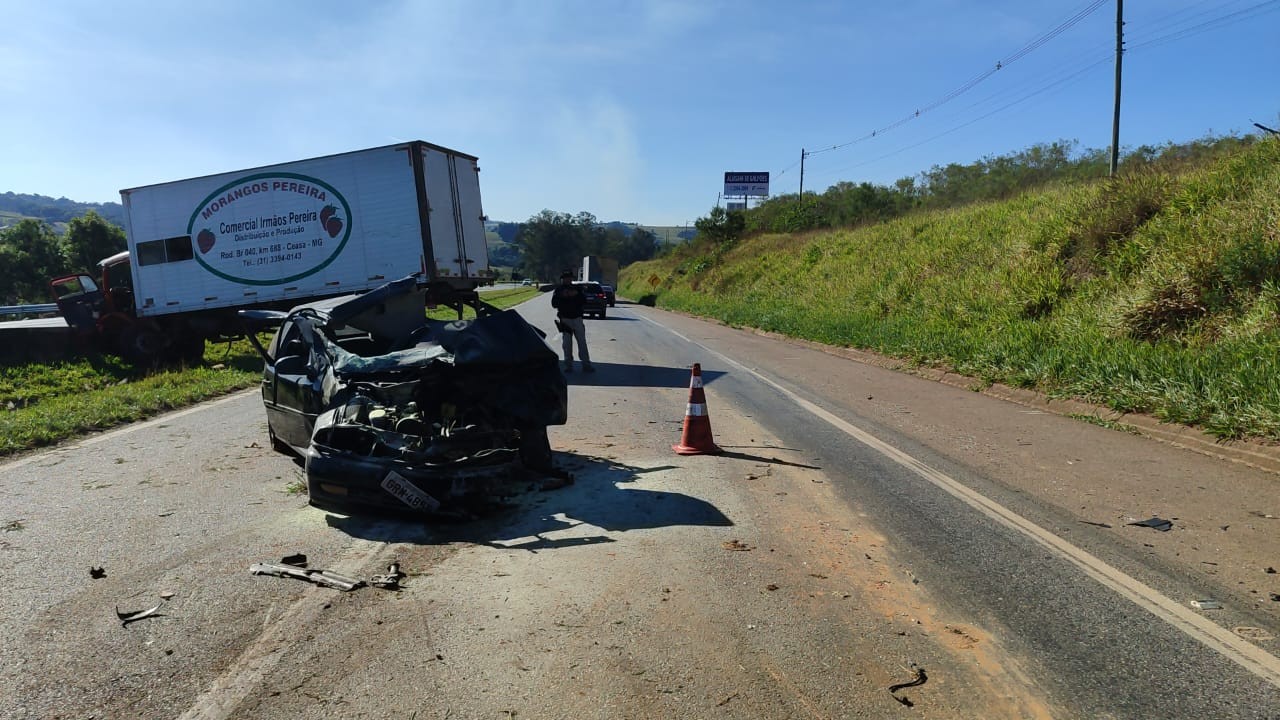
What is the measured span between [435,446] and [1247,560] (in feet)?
16.5

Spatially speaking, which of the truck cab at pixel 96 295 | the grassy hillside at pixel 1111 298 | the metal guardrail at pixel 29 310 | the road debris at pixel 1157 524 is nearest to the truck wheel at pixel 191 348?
the truck cab at pixel 96 295

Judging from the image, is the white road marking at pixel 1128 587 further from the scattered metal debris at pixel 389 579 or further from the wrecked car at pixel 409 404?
the scattered metal debris at pixel 389 579

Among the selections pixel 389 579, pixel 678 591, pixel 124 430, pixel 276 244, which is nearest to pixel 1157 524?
pixel 678 591

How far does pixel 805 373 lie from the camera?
49.4ft

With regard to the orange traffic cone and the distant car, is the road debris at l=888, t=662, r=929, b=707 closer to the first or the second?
the orange traffic cone

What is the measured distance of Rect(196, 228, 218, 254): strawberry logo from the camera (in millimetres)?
18266

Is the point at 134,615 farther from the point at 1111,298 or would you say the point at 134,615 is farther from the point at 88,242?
the point at 88,242

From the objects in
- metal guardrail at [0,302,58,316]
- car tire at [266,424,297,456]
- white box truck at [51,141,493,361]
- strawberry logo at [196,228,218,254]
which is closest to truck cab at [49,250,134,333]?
white box truck at [51,141,493,361]

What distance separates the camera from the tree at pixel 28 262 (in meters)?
53.5

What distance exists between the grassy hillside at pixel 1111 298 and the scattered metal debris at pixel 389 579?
784 centimetres

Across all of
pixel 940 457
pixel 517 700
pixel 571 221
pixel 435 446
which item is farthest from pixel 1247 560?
pixel 571 221

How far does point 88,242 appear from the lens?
54125mm

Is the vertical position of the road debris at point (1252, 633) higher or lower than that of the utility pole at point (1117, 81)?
lower

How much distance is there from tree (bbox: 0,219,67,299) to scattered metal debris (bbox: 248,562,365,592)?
199ft
